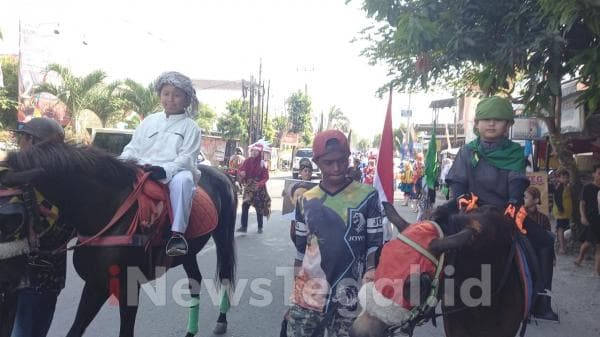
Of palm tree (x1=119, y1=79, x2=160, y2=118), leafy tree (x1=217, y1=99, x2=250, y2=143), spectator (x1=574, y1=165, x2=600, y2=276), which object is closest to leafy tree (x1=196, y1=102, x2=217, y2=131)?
leafy tree (x1=217, y1=99, x2=250, y2=143)

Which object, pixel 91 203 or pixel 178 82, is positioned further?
pixel 178 82

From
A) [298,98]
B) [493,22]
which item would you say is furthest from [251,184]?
[298,98]

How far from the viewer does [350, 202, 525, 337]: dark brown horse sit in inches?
73.4

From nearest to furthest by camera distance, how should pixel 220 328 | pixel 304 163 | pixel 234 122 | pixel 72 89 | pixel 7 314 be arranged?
pixel 7 314 < pixel 220 328 < pixel 304 163 < pixel 72 89 < pixel 234 122

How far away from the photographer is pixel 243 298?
5.78 meters

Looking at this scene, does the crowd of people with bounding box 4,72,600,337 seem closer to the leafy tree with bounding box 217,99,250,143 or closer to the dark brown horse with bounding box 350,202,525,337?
the dark brown horse with bounding box 350,202,525,337

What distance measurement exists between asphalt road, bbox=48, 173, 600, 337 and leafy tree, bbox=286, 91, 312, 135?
4303cm

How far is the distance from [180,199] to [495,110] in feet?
7.34

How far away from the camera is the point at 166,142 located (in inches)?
148

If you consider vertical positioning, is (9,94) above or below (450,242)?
above

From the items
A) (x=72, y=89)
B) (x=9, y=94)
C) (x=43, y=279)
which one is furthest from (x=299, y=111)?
(x=43, y=279)

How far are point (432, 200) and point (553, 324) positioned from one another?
25.9 feet

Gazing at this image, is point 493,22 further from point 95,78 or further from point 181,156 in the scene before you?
point 95,78

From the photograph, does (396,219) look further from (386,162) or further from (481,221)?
(386,162)
